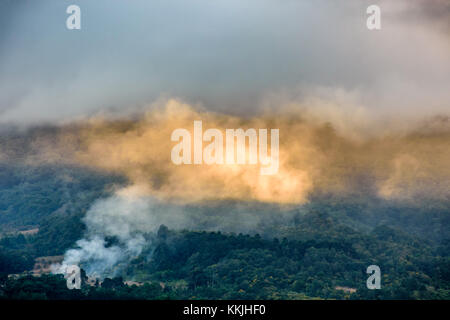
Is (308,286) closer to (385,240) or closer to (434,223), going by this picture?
(385,240)

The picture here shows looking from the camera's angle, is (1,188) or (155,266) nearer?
(155,266)

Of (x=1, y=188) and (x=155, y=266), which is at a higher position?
(x=1, y=188)

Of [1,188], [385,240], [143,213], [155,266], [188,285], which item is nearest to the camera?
[188,285]
